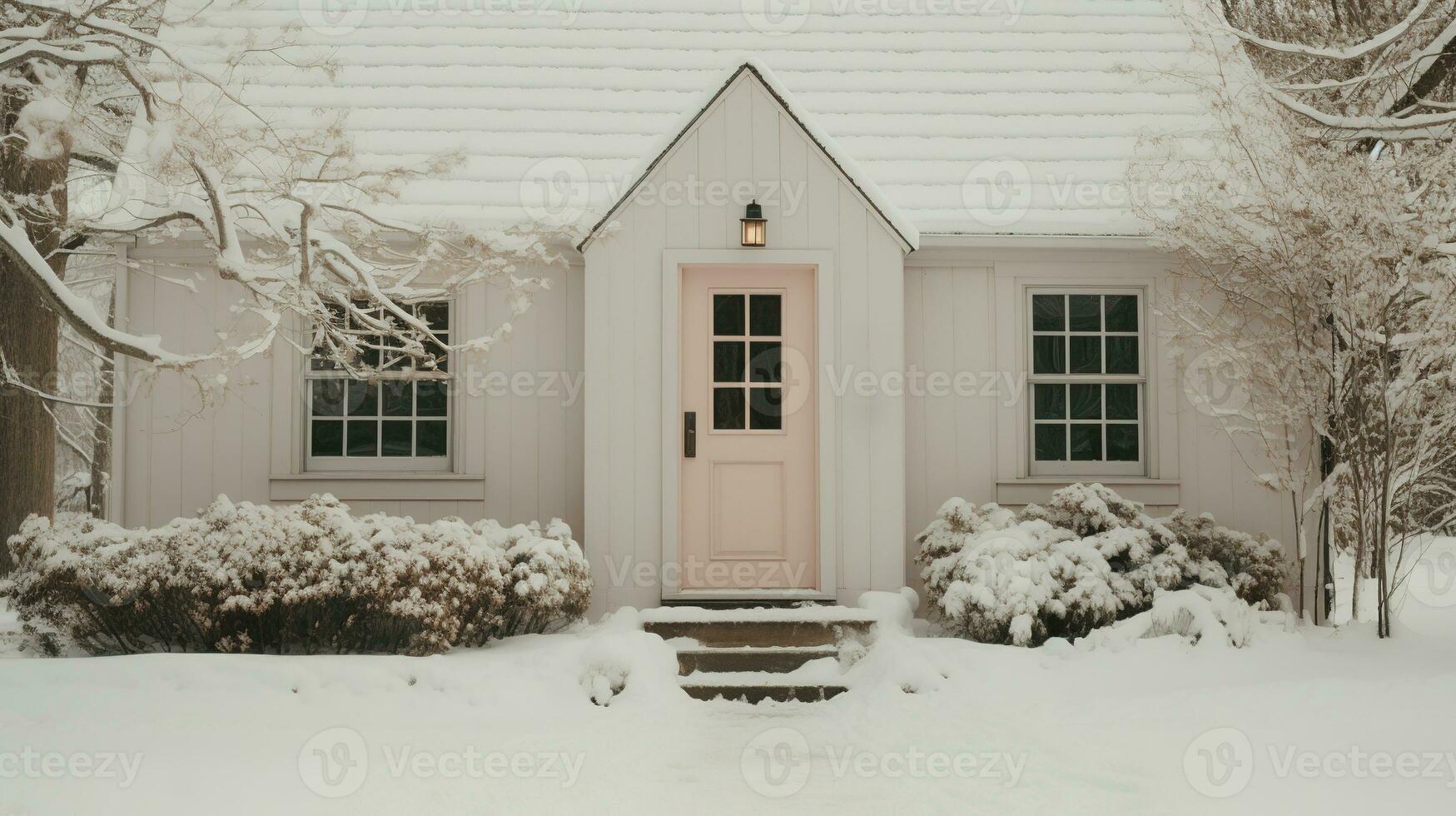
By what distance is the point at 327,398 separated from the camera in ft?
30.5

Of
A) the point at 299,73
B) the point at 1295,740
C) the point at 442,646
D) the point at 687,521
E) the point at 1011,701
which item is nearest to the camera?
the point at 1295,740

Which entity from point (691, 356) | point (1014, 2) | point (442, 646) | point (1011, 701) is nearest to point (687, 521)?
point (691, 356)

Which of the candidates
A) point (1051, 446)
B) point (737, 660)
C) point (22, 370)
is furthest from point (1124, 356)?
point (22, 370)

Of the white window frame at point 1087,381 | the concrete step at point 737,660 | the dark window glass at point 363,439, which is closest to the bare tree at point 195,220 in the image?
the dark window glass at point 363,439

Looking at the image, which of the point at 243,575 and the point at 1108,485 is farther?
the point at 1108,485

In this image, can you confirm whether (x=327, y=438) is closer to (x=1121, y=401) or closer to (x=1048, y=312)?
(x=1048, y=312)

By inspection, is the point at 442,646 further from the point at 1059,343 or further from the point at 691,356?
the point at 1059,343

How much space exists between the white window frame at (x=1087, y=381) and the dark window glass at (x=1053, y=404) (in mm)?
37

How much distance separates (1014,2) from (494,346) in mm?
6228

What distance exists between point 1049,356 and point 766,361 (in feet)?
8.56

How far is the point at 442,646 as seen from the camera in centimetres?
711

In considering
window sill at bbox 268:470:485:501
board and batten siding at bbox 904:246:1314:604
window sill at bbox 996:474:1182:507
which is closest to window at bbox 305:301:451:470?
window sill at bbox 268:470:485:501

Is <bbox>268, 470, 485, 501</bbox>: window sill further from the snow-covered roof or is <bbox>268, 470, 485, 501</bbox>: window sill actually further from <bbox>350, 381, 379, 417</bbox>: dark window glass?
the snow-covered roof

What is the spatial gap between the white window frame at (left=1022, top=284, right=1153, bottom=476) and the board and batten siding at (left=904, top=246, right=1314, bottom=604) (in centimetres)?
5
